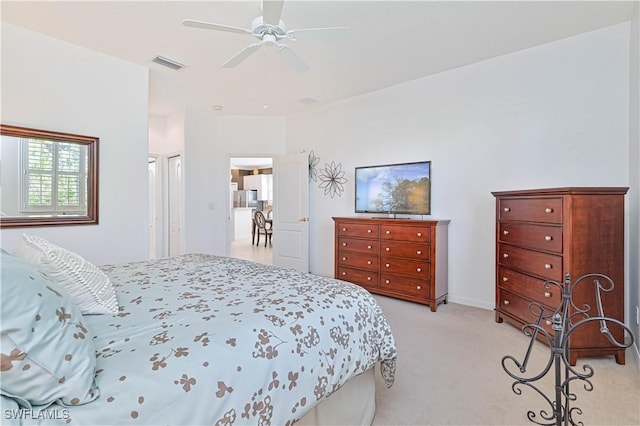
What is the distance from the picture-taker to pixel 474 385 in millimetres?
2059

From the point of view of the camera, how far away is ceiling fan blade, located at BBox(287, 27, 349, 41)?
2281 mm

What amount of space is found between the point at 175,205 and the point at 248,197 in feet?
20.3

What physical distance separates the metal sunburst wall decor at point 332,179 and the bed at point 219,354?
312cm

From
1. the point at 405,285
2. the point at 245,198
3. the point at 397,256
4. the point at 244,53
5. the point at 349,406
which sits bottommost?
the point at 349,406

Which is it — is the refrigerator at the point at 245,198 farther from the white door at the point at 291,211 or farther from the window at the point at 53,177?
the window at the point at 53,177

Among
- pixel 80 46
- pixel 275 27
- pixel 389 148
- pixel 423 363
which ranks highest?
pixel 80 46

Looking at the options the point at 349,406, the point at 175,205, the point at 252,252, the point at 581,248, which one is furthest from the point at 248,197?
the point at 349,406

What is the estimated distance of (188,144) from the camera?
5184 mm

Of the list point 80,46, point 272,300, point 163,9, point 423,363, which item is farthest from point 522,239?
point 80,46

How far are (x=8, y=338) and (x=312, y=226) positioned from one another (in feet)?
15.4

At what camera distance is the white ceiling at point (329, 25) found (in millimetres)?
2607

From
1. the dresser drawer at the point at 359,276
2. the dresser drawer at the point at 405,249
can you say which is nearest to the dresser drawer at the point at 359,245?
the dresser drawer at the point at 405,249

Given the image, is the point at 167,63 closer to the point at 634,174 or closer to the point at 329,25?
the point at 329,25

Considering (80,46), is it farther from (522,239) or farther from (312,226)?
(522,239)
